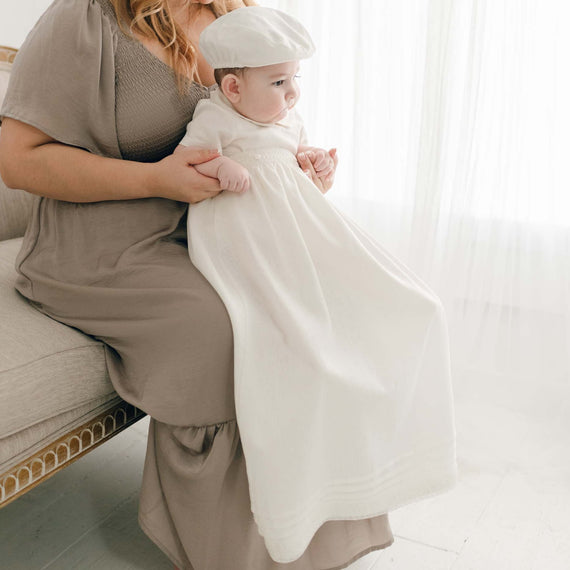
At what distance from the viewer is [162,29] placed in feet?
4.36

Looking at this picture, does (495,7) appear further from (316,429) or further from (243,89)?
(316,429)

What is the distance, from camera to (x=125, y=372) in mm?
1252

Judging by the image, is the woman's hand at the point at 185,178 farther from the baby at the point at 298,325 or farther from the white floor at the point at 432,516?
the white floor at the point at 432,516

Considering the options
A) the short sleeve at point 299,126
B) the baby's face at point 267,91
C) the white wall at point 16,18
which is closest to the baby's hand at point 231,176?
the baby's face at point 267,91

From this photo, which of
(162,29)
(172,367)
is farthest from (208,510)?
(162,29)

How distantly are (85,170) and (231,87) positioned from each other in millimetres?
281

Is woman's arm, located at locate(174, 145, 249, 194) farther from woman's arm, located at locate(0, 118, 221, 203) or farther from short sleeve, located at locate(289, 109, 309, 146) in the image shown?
short sleeve, located at locate(289, 109, 309, 146)

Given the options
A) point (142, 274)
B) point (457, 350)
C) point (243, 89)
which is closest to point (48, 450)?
point (142, 274)

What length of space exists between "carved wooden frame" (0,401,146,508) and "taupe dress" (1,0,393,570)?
104mm

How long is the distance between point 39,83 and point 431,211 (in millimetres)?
1365

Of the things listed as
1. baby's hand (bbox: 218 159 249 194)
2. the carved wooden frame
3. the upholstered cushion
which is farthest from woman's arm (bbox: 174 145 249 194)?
the carved wooden frame

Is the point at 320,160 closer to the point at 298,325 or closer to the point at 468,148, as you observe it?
the point at 298,325

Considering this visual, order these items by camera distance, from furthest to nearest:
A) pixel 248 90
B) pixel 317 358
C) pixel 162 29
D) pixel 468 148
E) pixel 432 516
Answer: pixel 468 148 → pixel 432 516 → pixel 162 29 → pixel 248 90 → pixel 317 358

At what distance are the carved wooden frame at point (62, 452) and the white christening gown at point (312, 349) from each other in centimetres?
32
